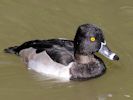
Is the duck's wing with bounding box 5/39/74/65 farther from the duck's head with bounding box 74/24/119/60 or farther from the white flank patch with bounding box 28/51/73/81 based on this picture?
the duck's head with bounding box 74/24/119/60

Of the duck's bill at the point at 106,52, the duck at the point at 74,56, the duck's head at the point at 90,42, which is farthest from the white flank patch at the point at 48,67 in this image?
the duck's bill at the point at 106,52

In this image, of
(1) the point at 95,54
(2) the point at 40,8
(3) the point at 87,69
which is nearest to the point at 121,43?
(1) the point at 95,54

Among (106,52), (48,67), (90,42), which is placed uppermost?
(90,42)

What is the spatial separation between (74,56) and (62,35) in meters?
1.16

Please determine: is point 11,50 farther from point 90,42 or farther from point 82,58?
point 90,42

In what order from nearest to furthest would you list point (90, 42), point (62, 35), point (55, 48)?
point (90, 42) < point (55, 48) < point (62, 35)

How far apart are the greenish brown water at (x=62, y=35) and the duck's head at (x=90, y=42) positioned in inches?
18.0

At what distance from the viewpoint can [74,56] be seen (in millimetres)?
9781

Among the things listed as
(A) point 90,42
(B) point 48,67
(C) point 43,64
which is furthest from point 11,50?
(A) point 90,42

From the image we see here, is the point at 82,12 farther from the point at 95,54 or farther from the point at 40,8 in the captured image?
the point at 95,54

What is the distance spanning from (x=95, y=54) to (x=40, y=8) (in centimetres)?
196

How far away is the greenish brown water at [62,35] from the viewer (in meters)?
9.29

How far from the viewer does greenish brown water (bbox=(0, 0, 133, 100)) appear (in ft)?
30.5

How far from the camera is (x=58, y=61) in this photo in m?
9.66
